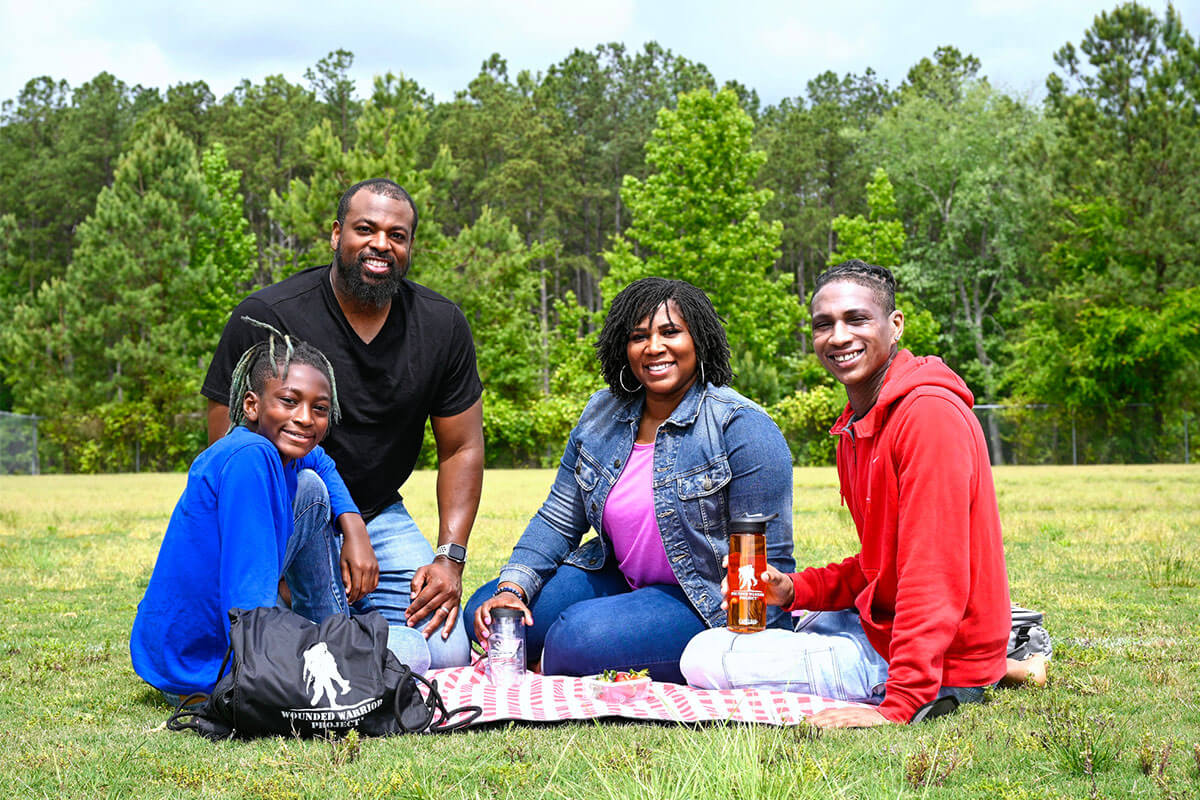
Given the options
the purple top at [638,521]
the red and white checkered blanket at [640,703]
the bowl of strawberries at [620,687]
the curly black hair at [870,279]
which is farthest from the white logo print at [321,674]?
the curly black hair at [870,279]

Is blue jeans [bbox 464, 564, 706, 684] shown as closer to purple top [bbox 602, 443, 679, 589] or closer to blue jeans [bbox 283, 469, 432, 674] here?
purple top [bbox 602, 443, 679, 589]

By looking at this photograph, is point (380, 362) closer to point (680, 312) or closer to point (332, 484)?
Answer: point (332, 484)

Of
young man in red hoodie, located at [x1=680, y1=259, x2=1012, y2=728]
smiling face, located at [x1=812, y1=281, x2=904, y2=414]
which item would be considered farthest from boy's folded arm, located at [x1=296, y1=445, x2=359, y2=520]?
smiling face, located at [x1=812, y1=281, x2=904, y2=414]

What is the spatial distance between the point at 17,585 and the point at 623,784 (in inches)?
267

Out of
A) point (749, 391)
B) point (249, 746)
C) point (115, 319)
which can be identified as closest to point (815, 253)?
point (749, 391)

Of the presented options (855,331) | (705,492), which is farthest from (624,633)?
(855,331)

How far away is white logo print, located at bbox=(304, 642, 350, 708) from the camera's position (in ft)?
12.0

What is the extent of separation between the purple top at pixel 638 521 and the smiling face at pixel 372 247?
1485mm

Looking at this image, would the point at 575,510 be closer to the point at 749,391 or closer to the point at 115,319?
the point at 749,391

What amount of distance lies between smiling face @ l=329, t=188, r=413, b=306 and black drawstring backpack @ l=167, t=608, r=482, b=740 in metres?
2.00

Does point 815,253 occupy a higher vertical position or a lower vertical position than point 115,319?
higher

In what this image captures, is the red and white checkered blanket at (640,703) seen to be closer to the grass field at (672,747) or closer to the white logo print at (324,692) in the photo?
the grass field at (672,747)

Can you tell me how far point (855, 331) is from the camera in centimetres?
408

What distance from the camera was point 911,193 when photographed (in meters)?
46.1
